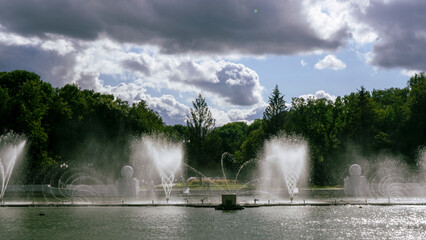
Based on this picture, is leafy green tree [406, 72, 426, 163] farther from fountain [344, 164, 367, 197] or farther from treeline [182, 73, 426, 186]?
fountain [344, 164, 367, 197]

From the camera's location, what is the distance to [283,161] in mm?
83500

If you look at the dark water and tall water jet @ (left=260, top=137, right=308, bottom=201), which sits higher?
tall water jet @ (left=260, top=137, right=308, bottom=201)

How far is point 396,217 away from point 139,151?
158ft

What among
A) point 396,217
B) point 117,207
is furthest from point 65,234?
point 396,217

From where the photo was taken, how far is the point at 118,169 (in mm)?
70188

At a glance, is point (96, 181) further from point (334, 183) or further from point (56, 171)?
point (334, 183)

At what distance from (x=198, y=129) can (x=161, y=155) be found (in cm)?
878

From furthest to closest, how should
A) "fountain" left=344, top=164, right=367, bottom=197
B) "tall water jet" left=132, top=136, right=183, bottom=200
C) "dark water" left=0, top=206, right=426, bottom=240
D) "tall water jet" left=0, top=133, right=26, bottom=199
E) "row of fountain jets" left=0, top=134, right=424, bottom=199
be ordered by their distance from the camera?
"tall water jet" left=132, top=136, right=183, bottom=200 < "tall water jet" left=0, top=133, right=26, bottom=199 < "row of fountain jets" left=0, top=134, right=424, bottom=199 < "fountain" left=344, top=164, right=367, bottom=197 < "dark water" left=0, top=206, right=426, bottom=240

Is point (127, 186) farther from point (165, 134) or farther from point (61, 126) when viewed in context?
point (165, 134)

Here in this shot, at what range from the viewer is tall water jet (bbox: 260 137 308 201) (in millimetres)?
79531

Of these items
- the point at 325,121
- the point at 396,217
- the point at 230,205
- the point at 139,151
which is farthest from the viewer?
the point at 325,121

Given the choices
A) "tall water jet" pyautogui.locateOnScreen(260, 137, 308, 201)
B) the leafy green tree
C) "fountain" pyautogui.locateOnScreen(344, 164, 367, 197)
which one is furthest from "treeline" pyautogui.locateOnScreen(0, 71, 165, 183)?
the leafy green tree

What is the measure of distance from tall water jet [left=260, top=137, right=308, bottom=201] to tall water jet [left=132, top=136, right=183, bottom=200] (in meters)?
16.7

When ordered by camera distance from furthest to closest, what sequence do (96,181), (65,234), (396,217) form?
(96,181) < (396,217) < (65,234)
